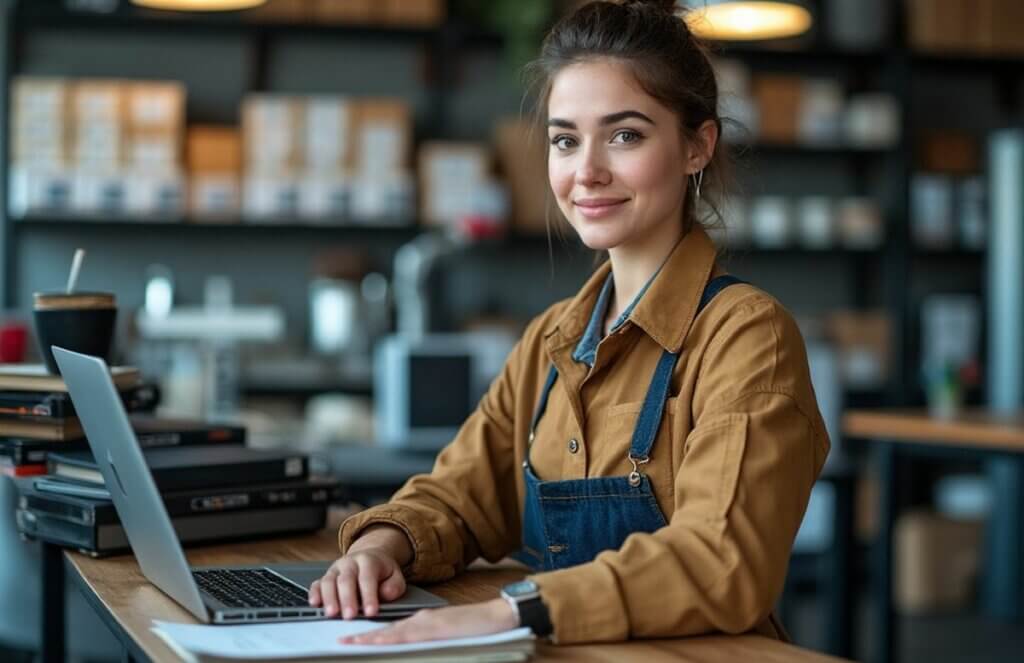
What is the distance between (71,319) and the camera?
1708 mm

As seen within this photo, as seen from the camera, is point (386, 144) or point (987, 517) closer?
point (386, 144)

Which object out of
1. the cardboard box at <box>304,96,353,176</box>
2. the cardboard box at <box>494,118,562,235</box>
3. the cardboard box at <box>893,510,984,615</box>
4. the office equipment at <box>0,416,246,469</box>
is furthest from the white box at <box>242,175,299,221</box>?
the office equipment at <box>0,416,246,469</box>

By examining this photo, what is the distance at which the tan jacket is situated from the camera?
1.23m

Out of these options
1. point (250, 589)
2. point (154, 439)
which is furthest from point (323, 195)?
point (250, 589)

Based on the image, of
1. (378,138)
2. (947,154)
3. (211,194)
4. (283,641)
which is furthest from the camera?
(947,154)

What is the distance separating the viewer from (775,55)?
592 cm

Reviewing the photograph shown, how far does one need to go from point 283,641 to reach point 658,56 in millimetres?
779

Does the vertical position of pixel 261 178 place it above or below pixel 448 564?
above

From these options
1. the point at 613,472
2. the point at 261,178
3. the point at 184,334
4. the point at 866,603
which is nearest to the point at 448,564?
the point at 613,472

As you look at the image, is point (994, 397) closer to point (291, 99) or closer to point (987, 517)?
point (987, 517)

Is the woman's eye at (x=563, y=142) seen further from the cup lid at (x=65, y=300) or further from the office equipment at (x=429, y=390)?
the office equipment at (x=429, y=390)

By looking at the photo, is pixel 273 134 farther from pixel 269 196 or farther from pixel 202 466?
pixel 202 466

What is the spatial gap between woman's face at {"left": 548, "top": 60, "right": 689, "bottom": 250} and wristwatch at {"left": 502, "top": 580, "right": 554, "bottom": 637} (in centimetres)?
49

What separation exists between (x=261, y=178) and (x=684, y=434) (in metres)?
3.90
